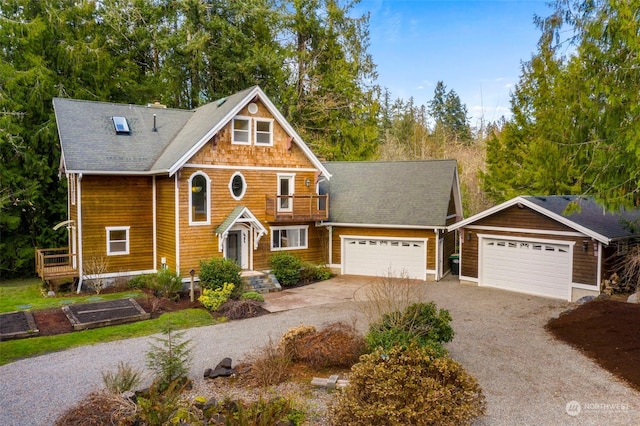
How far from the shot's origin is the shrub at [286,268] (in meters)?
18.5

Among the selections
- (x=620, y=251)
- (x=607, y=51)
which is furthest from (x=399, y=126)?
(x=607, y=51)

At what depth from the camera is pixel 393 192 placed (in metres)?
21.3

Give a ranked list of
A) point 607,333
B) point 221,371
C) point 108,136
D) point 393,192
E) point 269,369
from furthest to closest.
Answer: point 393,192
point 108,136
point 607,333
point 221,371
point 269,369

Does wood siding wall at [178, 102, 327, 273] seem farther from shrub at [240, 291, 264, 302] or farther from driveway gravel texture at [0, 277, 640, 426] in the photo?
driveway gravel texture at [0, 277, 640, 426]

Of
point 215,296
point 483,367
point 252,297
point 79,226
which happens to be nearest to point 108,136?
point 79,226

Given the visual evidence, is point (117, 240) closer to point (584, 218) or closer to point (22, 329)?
point (22, 329)

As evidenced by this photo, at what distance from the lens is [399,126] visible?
4938 cm

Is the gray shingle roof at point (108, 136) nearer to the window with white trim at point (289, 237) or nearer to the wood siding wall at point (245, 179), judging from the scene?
the wood siding wall at point (245, 179)

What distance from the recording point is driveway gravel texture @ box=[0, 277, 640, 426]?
737 centimetres

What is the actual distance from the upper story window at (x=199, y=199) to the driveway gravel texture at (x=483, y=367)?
5592 mm

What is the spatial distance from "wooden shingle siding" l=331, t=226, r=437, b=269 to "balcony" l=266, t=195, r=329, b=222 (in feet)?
4.19

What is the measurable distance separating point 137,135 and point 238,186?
4.99 m

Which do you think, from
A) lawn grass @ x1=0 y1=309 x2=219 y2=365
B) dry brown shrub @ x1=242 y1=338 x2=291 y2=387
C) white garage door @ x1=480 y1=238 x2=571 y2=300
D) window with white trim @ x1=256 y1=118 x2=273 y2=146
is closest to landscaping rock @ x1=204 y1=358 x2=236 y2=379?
dry brown shrub @ x1=242 y1=338 x2=291 y2=387

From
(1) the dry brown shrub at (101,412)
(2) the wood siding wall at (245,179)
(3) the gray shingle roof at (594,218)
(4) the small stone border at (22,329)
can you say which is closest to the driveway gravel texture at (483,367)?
(1) the dry brown shrub at (101,412)
